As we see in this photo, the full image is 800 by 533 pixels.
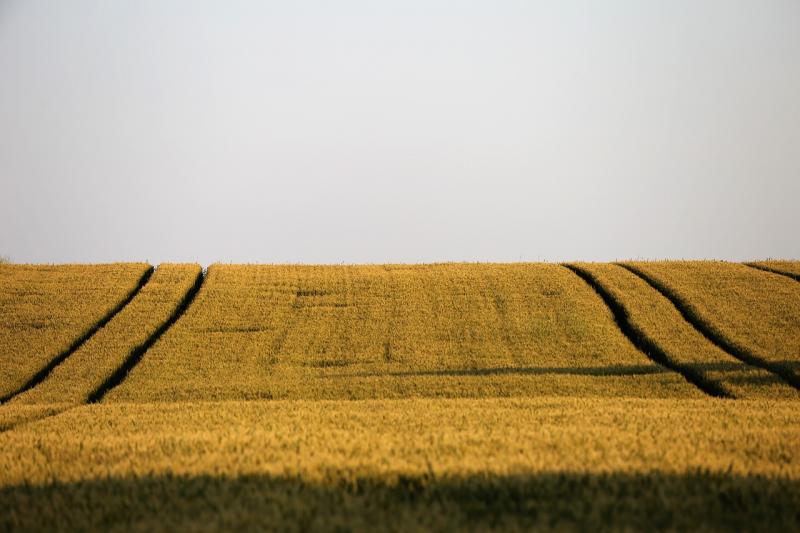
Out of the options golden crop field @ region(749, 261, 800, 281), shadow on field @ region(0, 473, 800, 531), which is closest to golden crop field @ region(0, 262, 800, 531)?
shadow on field @ region(0, 473, 800, 531)

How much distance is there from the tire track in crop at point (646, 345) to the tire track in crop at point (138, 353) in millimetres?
22084

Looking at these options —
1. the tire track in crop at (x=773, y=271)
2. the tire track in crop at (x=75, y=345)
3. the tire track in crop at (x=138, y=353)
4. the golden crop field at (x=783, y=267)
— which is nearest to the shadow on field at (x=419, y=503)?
the tire track in crop at (x=138, y=353)

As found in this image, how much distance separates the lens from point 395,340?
34.6 metres

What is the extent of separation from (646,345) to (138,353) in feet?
74.3

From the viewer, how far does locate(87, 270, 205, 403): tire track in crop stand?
96.3 feet

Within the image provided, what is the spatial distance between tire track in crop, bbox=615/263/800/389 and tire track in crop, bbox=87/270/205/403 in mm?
25543

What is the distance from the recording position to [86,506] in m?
8.99

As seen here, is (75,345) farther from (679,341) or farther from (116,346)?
(679,341)

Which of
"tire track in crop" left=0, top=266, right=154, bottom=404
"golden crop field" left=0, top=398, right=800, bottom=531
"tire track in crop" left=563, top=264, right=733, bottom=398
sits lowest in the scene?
"tire track in crop" left=0, top=266, right=154, bottom=404

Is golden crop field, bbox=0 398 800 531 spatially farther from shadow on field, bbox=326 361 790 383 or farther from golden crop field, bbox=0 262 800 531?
shadow on field, bbox=326 361 790 383

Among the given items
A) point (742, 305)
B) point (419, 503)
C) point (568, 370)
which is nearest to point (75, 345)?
point (568, 370)

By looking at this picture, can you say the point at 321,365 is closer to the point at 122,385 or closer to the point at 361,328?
the point at 361,328

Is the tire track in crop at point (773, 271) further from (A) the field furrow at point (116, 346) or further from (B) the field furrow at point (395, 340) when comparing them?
(A) the field furrow at point (116, 346)

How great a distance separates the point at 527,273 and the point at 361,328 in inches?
524
